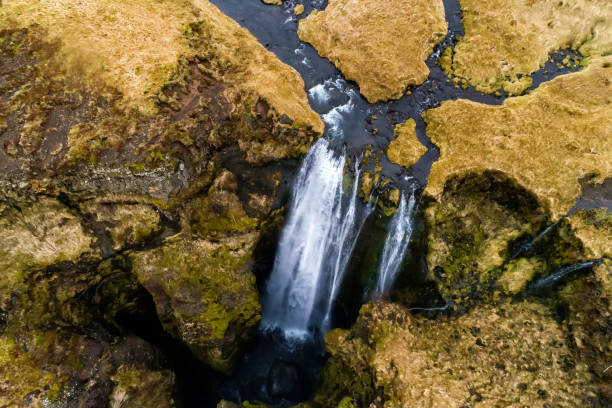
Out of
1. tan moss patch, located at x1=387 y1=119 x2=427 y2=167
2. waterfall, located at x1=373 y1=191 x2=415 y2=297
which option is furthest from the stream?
tan moss patch, located at x1=387 y1=119 x2=427 y2=167

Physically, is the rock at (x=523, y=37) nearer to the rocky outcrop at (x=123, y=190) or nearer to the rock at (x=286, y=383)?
the rocky outcrop at (x=123, y=190)

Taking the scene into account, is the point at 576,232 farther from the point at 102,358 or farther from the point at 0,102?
the point at 0,102

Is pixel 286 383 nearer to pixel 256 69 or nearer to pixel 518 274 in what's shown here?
pixel 518 274

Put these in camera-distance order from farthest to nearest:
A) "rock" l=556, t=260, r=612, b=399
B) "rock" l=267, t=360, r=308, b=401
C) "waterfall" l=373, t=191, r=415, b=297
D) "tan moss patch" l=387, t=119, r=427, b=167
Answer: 1. "rock" l=267, t=360, r=308, b=401
2. "tan moss patch" l=387, t=119, r=427, b=167
3. "waterfall" l=373, t=191, r=415, b=297
4. "rock" l=556, t=260, r=612, b=399

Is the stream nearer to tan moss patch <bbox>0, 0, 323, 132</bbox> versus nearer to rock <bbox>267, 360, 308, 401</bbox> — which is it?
rock <bbox>267, 360, 308, 401</bbox>

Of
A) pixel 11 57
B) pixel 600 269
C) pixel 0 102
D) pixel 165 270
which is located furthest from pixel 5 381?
pixel 600 269

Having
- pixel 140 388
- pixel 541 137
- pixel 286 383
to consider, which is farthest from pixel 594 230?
pixel 140 388
